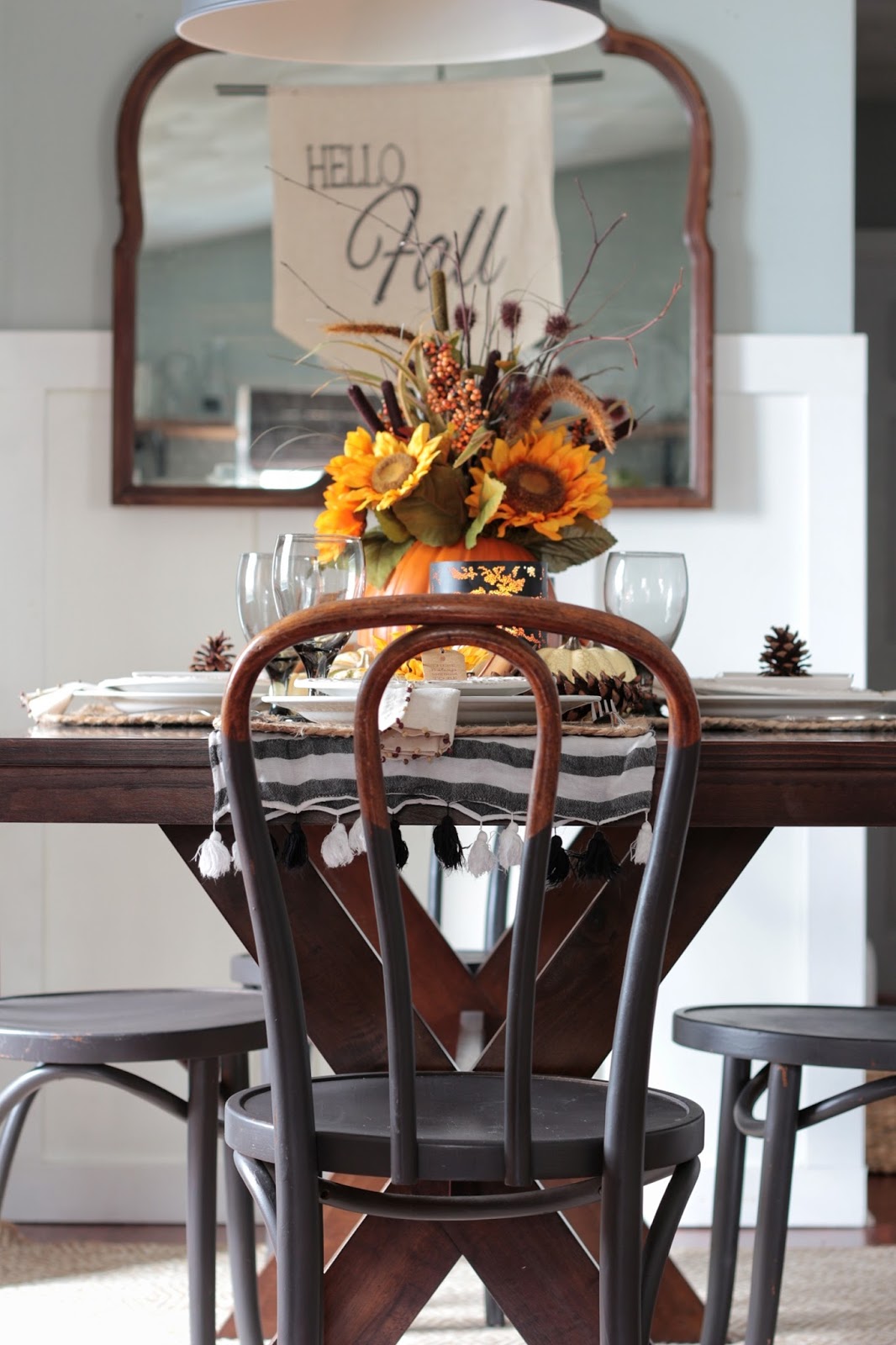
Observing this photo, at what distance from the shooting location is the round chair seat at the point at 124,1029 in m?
1.56

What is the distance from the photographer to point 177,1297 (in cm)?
228

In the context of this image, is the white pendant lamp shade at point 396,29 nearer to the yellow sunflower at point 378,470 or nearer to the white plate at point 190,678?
the yellow sunflower at point 378,470

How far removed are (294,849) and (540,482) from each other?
67 centimetres

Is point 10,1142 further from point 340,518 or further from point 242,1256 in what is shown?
point 340,518

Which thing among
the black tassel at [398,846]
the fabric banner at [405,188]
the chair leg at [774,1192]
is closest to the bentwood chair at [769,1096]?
the chair leg at [774,1192]

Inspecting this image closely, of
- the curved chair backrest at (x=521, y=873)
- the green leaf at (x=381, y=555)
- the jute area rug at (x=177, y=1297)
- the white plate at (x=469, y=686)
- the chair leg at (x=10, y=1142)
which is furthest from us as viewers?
the jute area rug at (x=177, y=1297)

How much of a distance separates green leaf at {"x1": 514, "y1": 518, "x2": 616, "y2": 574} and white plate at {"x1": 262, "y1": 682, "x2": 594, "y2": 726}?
0.50 meters

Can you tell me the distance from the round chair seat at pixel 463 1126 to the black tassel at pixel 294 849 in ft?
0.65

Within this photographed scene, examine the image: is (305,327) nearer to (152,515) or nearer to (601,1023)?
(152,515)

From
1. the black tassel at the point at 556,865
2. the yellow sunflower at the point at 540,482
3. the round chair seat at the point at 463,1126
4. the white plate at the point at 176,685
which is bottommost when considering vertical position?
the round chair seat at the point at 463,1126

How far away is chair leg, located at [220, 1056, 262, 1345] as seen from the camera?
1579 millimetres

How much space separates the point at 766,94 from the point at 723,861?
1.73 metres

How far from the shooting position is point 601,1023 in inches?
55.3

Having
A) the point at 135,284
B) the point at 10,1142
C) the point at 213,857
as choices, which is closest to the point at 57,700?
the point at 213,857
